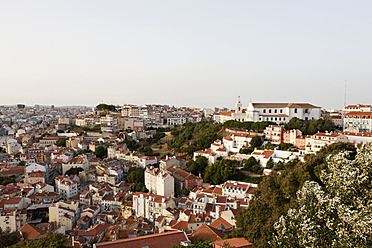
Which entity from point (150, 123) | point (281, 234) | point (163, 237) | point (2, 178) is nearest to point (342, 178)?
point (281, 234)

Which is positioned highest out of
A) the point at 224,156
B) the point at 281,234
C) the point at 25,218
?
the point at 281,234

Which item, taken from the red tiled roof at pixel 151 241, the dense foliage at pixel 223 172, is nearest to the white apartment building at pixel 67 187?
the dense foliage at pixel 223 172

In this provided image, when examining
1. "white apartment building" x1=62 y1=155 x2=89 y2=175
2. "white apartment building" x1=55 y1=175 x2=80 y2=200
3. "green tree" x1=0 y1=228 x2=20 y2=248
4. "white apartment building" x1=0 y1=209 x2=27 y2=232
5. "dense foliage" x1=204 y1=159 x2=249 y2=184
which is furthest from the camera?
"white apartment building" x1=62 y1=155 x2=89 y2=175

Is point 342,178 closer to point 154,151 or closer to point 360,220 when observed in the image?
point 360,220

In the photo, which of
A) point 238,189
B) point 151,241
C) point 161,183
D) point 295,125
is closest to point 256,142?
point 295,125

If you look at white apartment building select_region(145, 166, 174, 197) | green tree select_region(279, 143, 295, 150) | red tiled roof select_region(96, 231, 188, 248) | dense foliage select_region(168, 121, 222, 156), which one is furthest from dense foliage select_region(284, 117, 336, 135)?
red tiled roof select_region(96, 231, 188, 248)

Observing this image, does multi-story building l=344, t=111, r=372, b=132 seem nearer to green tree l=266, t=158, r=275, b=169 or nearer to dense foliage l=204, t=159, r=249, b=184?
green tree l=266, t=158, r=275, b=169

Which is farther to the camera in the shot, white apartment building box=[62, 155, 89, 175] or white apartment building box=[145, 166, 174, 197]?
white apartment building box=[62, 155, 89, 175]
